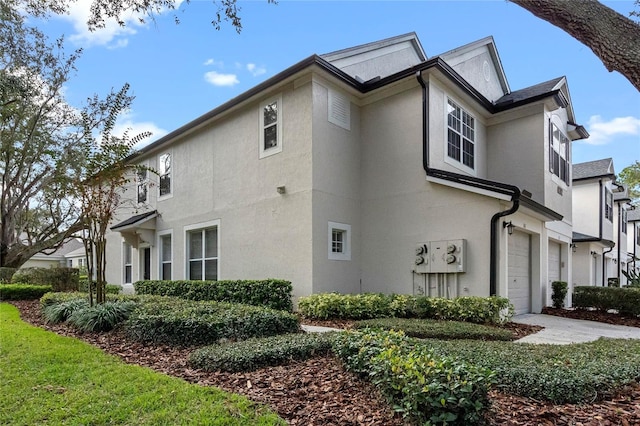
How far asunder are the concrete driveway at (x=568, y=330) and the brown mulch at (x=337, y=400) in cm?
390

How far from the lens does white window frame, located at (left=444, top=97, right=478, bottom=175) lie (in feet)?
37.0

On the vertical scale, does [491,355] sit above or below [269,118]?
below

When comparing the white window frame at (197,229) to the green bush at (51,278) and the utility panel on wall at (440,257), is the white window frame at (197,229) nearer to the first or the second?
the green bush at (51,278)

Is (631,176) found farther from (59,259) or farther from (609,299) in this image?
(59,259)

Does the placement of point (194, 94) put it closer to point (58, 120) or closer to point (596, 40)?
point (58, 120)

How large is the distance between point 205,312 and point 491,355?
4.52 metres

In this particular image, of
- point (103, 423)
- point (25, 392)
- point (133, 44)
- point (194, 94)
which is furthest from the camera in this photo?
point (194, 94)

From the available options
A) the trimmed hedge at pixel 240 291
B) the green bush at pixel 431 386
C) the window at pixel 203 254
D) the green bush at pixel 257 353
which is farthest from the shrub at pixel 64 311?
the green bush at pixel 431 386

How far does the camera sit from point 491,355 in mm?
4695

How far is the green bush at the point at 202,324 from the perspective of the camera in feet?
19.7

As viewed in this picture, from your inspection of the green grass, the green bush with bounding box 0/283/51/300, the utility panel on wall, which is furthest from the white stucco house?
the green grass

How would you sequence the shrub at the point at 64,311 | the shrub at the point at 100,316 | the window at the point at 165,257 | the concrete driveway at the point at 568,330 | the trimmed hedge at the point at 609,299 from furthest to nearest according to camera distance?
the window at the point at 165,257
the trimmed hedge at the point at 609,299
the shrub at the point at 64,311
the concrete driveway at the point at 568,330
the shrub at the point at 100,316

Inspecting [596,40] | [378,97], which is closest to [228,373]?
[596,40]

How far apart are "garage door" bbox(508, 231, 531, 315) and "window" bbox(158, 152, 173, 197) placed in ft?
40.1
